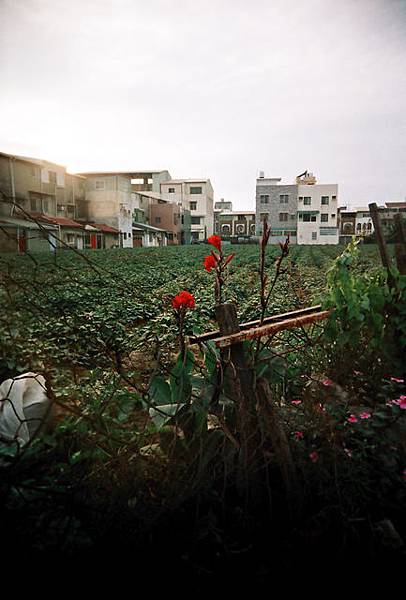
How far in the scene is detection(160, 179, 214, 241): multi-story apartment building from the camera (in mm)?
52250

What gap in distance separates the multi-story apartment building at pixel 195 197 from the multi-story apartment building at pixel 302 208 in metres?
A: 9.66

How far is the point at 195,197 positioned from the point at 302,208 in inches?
573

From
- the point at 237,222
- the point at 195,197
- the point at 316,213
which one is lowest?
the point at 237,222

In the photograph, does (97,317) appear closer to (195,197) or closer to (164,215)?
(164,215)

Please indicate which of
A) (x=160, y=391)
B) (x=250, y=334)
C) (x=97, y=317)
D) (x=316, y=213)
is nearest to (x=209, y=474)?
(x=160, y=391)

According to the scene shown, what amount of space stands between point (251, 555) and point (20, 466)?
0.92 m

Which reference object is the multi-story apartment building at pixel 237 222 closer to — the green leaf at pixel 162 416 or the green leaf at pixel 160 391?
the green leaf at pixel 160 391

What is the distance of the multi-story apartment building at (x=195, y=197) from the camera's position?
5225cm

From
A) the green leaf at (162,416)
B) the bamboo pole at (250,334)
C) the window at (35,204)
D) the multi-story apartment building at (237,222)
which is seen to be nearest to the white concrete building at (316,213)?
the multi-story apartment building at (237,222)

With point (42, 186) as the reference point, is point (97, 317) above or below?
below

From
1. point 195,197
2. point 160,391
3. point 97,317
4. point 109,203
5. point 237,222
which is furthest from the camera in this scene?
point 237,222

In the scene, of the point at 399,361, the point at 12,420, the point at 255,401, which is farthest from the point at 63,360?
the point at 399,361

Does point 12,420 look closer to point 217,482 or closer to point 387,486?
point 217,482

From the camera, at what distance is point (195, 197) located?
2096 inches
